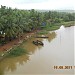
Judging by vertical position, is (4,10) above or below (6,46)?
above

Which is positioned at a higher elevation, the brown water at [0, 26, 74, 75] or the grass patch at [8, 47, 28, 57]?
the grass patch at [8, 47, 28, 57]

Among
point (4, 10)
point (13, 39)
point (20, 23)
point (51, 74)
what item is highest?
point (4, 10)

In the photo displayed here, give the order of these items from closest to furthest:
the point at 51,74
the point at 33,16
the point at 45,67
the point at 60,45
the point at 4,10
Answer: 1. the point at 51,74
2. the point at 45,67
3. the point at 60,45
4. the point at 4,10
5. the point at 33,16

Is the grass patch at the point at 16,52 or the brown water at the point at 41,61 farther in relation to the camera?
the grass patch at the point at 16,52

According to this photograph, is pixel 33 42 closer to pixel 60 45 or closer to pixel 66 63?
pixel 60 45

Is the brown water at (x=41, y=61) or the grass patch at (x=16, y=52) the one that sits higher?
the grass patch at (x=16, y=52)

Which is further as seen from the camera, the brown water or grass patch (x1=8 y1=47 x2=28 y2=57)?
grass patch (x1=8 y1=47 x2=28 y2=57)

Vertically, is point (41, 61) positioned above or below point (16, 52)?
below

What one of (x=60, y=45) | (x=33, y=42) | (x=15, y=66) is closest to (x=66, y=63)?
(x=15, y=66)

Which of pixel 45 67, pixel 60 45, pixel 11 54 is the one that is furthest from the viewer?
pixel 60 45

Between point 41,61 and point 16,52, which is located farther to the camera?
point 16,52

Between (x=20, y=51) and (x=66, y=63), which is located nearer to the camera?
(x=66, y=63)
